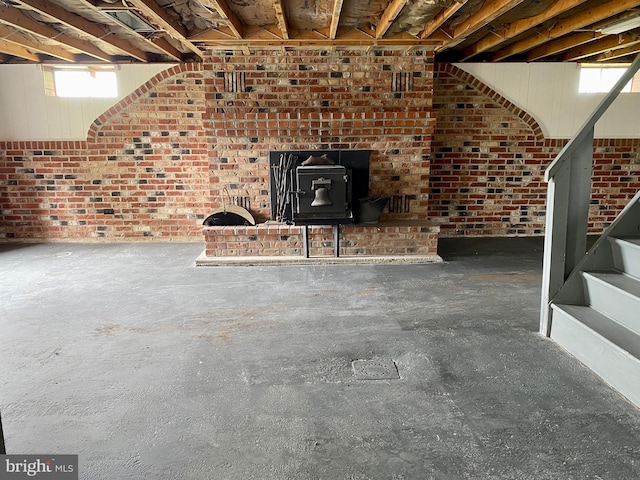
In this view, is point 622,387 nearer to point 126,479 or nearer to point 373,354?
point 373,354

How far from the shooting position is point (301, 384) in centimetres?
246

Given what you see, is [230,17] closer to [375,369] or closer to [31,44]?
[31,44]

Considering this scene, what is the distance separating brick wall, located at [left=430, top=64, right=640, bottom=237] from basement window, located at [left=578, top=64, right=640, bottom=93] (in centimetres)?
73

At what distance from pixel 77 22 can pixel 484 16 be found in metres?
3.67

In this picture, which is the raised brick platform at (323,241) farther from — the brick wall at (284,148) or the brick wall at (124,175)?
the brick wall at (124,175)

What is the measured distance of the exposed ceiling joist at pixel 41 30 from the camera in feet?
12.1

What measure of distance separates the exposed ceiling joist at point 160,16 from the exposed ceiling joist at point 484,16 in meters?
2.77

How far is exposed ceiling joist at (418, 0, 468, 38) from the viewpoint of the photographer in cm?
357

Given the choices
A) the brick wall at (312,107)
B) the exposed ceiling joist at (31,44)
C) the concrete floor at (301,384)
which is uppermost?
the exposed ceiling joist at (31,44)

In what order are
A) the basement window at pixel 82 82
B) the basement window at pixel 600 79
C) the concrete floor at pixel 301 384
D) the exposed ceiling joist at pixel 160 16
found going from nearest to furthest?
the concrete floor at pixel 301 384 → the exposed ceiling joist at pixel 160 16 → the basement window at pixel 82 82 → the basement window at pixel 600 79

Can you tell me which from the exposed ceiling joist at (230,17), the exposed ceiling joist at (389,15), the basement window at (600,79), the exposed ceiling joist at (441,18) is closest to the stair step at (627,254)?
the exposed ceiling joist at (441,18)

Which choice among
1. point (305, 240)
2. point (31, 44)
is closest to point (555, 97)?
point (305, 240)

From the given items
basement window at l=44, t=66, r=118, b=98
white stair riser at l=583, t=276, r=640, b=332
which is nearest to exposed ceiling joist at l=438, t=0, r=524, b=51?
white stair riser at l=583, t=276, r=640, b=332

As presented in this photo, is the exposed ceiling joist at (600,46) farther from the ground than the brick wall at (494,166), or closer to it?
farther from the ground
